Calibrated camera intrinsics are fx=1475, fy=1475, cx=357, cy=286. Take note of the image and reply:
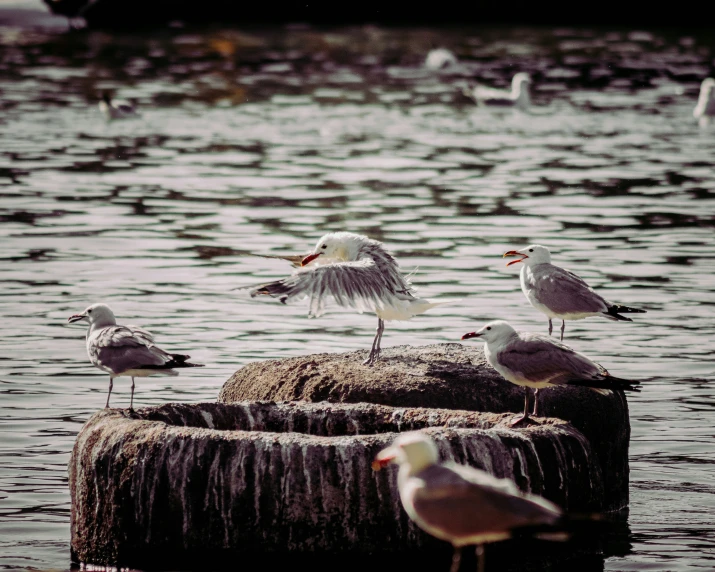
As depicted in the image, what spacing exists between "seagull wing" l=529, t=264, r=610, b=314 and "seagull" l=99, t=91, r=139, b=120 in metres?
19.8

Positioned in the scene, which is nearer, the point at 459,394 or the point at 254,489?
the point at 254,489

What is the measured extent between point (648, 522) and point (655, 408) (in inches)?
105

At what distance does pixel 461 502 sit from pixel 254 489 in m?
1.90

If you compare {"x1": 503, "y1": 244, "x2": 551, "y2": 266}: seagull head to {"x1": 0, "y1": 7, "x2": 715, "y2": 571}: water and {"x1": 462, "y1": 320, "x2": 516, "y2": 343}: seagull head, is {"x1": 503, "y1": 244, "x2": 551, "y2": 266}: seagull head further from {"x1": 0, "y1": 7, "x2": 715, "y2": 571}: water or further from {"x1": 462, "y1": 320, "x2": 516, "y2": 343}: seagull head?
{"x1": 462, "y1": 320, "x2": 516, "y2": 343}: seagull head

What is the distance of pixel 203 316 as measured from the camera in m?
15.3

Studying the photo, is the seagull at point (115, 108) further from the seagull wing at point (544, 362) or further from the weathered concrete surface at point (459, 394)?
the seagull wing at point (544, 362)

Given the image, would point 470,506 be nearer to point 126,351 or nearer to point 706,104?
point 126,351

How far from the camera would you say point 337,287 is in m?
10.3

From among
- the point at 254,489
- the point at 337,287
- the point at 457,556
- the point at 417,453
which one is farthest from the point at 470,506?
the point at 337,287

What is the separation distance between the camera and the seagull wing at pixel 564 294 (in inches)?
431

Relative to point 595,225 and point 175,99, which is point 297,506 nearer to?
point 595,225

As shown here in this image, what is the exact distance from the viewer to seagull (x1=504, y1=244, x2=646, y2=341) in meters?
10.9

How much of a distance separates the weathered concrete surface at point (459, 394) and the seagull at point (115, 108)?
20.1 m

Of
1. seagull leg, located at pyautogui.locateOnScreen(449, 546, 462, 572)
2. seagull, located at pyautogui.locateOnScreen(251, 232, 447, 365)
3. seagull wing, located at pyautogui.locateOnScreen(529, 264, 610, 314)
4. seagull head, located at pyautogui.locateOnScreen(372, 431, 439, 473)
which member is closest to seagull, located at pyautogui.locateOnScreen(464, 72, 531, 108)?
seagull wing, located at pyautogui.locateOnScreen(529, 264, 610, 314)
